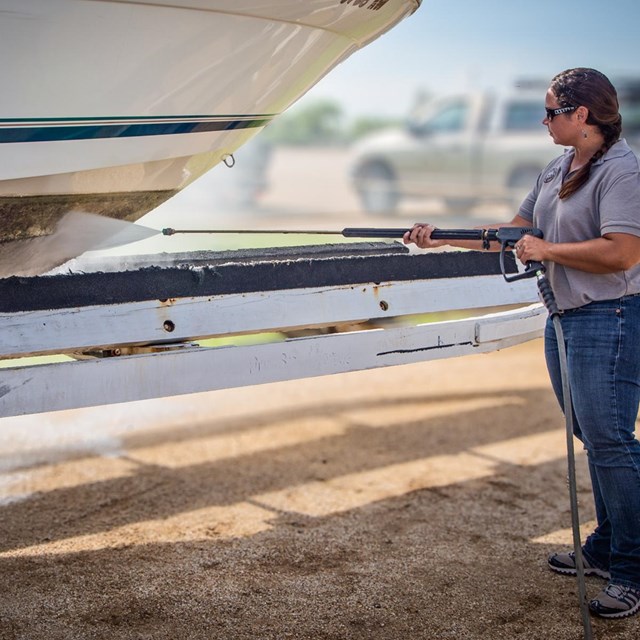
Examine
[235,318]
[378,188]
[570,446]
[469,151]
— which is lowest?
[570,446]

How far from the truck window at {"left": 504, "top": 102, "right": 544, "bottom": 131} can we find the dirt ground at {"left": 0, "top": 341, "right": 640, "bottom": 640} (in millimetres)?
8829

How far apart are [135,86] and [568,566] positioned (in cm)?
217

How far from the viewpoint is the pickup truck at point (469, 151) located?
46.6ft

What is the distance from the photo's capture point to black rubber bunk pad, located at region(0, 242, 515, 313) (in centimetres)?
296

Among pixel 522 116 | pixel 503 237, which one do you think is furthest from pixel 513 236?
pixel 522 116

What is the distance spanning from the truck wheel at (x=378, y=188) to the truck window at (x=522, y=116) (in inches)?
87.3

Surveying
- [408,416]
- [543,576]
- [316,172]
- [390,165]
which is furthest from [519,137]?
[316,172]

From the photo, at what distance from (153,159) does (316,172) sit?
29.1m

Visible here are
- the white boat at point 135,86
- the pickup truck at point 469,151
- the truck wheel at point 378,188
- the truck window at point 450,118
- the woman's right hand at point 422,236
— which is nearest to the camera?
the white boat at point 135,86

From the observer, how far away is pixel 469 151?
14586 mm

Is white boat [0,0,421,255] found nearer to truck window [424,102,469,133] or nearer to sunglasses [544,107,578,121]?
sunglasses [544,107,578,121]

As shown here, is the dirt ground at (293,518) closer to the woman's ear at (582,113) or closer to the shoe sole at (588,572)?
the shoe sole at (588,572)

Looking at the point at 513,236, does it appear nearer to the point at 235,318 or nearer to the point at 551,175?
the point at 551,175

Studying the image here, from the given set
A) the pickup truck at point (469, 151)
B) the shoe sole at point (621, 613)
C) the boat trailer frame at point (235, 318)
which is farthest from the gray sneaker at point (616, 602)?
the pickup truck at point (469, 151)
